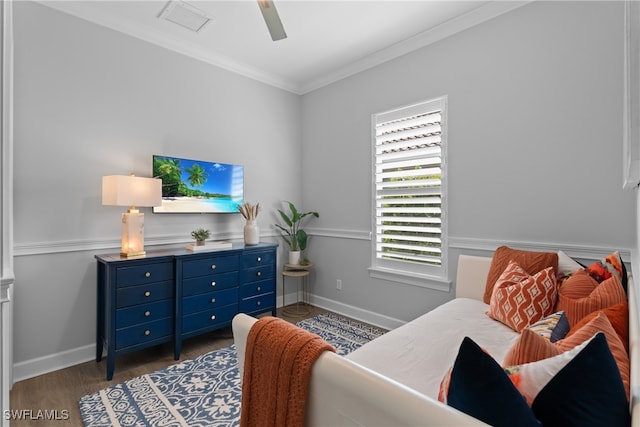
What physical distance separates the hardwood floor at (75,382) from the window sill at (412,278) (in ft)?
5.18

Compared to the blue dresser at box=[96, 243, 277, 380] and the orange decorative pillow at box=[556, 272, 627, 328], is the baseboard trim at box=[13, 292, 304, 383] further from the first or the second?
the orange decorative pillow at box=[556, 272, 627, 328]

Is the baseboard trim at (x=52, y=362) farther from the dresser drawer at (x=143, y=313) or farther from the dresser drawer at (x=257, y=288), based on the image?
the dresser drawer at (x=257, y=288)

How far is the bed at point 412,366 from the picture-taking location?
704 millimetres

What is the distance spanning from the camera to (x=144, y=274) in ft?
7.99

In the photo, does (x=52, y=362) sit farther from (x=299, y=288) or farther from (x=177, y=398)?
(x=299, y=288)

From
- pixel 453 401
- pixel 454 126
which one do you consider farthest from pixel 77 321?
pixel 454 126

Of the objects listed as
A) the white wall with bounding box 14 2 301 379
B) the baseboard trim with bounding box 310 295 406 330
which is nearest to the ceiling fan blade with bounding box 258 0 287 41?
the white wall with bounding box 14 2 301 379

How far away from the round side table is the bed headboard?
1698 millimetres

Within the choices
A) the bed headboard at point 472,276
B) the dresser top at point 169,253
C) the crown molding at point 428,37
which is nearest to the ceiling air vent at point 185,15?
the crown molding at point 428,37

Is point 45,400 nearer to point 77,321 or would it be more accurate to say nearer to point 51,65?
point 77,321

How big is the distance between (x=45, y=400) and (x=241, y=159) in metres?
2.55

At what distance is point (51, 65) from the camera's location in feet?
7.94

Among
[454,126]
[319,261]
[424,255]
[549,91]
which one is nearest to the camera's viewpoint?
[549,91]

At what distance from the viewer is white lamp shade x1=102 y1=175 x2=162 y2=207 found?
7.61 ft
